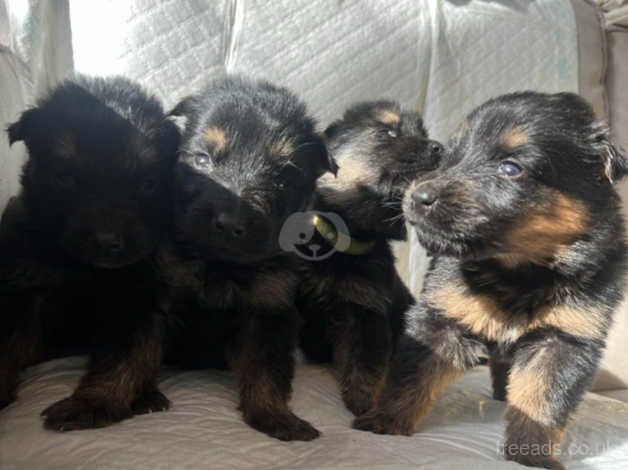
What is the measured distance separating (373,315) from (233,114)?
3.74ft

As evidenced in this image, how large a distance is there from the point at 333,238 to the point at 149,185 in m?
0.95

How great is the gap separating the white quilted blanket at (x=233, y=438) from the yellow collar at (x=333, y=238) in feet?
2.05

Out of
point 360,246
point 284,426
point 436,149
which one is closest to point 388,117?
point 436,149

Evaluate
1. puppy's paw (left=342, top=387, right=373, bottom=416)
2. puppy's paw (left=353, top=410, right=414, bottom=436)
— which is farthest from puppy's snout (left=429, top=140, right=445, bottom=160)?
puppy's paw (left=353, top=410, right=414, bottom=436)

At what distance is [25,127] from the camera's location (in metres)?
2.58

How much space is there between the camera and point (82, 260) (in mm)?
2418

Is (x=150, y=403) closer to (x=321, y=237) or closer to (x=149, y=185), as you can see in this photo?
(x=149, y=185)

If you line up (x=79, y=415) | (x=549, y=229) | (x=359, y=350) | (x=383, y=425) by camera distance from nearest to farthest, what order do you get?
1. (x=79, y=415)
2. (x=549, y=229)
3. (x=383, y=425)
4. (x=359, y=350)

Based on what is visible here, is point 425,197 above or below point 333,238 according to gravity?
above

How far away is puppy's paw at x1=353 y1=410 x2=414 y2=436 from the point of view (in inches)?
99.0

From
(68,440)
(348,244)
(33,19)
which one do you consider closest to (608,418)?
(348,244)

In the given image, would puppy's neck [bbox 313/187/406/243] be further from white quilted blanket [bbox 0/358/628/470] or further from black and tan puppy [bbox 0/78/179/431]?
black and tan puppy [bbox 0/78/179/431]

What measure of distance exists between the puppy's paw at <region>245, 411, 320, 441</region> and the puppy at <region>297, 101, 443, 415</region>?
517mm

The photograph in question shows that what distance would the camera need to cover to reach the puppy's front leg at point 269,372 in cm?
240
